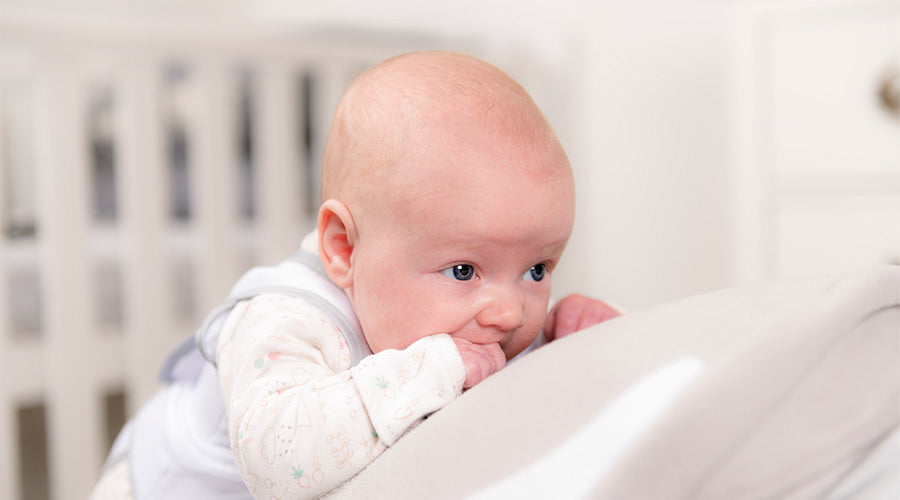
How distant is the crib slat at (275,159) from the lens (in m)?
1.51

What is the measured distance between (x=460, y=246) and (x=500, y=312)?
0.06 meters

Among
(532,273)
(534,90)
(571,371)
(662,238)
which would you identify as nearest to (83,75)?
(534,90)

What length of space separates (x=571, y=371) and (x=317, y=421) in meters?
0.17

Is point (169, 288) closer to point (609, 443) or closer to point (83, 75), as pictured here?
point (83, 75)

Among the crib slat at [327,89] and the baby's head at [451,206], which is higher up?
the crib slat at [327,89]

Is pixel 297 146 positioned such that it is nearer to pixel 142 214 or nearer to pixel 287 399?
pixel 142 214

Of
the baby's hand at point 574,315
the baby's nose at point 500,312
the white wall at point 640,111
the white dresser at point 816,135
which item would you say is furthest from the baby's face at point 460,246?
the white wall at point 640,111

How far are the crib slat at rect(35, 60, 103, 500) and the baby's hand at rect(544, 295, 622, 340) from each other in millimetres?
940

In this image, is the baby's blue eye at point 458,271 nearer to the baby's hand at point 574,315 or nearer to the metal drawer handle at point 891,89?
the baby's hand at point 574,315

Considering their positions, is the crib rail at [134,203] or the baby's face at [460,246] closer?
the baby's face at [460,246]

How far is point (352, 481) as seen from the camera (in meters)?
0.47

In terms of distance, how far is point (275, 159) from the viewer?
4.98 ft

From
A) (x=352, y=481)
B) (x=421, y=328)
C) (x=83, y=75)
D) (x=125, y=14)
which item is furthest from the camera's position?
(x=125, y=14)

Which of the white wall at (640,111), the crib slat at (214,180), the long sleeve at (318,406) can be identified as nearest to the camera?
the long sleeve at (318,406)
